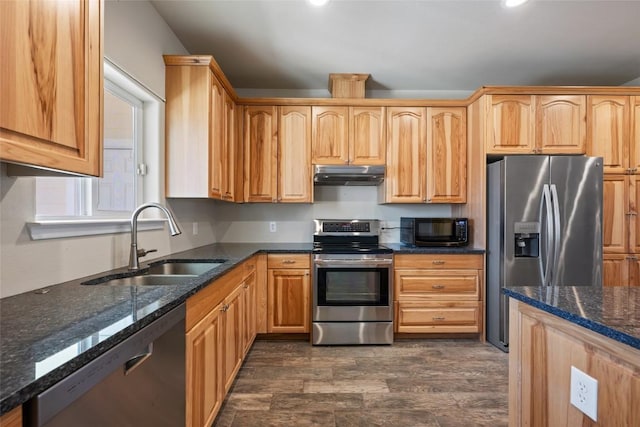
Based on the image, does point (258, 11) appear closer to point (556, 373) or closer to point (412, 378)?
point (556, 373)

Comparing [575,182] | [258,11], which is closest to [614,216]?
[575,182]

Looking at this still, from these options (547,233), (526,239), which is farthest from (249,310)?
(547,233)

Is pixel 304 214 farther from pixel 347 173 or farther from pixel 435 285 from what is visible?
pixel 435 285

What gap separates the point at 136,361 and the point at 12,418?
384mm

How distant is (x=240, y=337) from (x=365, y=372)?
973mm

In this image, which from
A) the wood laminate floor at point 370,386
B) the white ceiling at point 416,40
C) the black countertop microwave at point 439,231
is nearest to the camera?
the wood laminate floor at point 370,386

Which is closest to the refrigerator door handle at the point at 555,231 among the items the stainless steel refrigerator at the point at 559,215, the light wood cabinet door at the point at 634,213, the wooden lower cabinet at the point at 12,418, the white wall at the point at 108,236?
the stainless steel refrigerator at the point at 559,215

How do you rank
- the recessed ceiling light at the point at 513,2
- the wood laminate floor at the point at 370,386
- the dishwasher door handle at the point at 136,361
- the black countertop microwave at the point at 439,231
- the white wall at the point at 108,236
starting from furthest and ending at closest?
the black countertop microwave at the point at 439,231
the recessed ceiling light at the point at 513,2
the wood laminate floor at the point at 370,386
the white wall at the point at 108,236
the dishwasher door handle at the point at 136,361

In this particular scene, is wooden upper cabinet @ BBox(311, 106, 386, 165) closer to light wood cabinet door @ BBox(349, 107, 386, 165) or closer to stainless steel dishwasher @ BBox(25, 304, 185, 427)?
light wood cabinet door @ BBox(349, 107, 386, 165)

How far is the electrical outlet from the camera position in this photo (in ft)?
2.62

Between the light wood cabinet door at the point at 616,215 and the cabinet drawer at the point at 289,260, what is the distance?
109 inches

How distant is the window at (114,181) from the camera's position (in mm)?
1385

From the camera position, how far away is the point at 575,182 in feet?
8.68

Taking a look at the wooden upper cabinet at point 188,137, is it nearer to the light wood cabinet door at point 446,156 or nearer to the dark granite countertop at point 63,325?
the dark granite countertop at point 63,325
